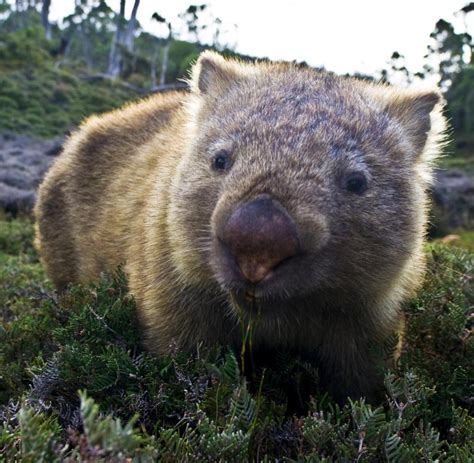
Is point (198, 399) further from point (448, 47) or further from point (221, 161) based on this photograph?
point (448, 47)

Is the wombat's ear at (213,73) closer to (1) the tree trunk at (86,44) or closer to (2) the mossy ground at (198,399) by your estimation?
(2) the mossy ground at (198,399)

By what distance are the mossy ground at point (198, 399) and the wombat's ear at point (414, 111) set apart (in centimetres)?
90

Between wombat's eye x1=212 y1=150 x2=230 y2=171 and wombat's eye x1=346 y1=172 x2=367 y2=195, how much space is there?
523 mm

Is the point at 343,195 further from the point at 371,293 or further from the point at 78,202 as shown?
the point at 78,202

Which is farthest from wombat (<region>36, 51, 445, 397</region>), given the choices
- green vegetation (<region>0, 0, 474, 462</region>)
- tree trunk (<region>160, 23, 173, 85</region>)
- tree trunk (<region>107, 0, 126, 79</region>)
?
tree trunk (<region>107, 0, 126, 79</region>)

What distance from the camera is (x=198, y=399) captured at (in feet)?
8.39

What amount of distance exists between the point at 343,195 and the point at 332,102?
58 cm

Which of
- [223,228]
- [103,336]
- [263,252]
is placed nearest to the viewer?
[263,252]

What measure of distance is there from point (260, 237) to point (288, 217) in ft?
0.50

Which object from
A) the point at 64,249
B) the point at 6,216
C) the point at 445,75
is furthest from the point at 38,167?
the point at 445,75

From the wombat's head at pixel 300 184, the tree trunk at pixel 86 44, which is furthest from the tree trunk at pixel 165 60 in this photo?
the wombat's head at pixel 300 184

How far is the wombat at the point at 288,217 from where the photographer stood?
7.56 ft

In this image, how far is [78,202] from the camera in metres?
5.15

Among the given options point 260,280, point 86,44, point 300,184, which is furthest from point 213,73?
point 86,44
